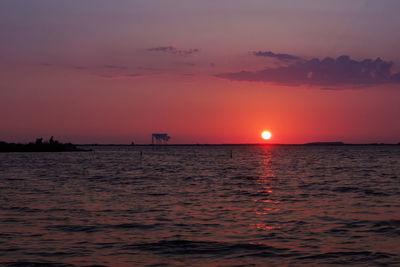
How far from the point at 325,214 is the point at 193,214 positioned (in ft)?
22.6

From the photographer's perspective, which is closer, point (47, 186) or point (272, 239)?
point (272, 239)

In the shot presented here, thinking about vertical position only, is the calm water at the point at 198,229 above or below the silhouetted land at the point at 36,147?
below

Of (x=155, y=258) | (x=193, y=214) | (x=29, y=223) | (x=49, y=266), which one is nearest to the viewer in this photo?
(x=49, y=266)

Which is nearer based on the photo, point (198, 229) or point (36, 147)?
point (198, 229)

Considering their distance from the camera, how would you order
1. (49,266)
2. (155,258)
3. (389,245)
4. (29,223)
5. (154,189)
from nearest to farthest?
(49,266) → (155,258) → (389,245) → (29,223) → (154,189)

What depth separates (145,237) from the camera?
58.1 ft

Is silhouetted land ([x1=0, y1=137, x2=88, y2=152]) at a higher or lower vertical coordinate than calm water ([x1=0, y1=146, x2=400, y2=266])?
higher

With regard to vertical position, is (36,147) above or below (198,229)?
above

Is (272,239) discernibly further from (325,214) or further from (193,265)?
(325,214)

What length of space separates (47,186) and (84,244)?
78.7ft

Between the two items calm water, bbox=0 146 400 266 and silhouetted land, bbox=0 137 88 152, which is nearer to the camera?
calm water, bbox=0 146 400 266

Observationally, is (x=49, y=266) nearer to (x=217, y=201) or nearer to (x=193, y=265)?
(x=193, y=265)

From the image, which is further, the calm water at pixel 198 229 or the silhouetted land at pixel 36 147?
the silhouetted land at pixel 36 147

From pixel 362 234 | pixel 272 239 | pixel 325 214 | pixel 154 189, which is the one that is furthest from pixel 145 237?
pixel 154 189
